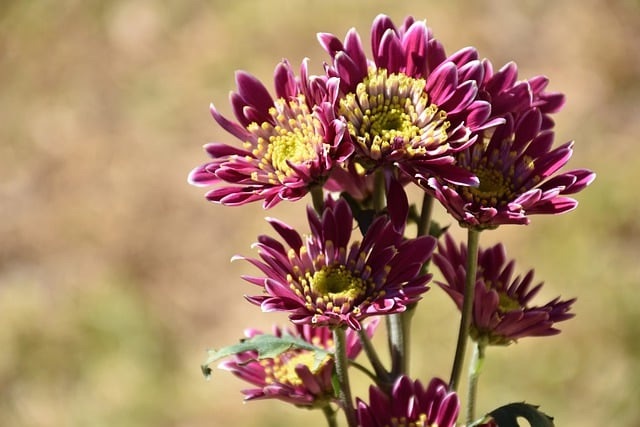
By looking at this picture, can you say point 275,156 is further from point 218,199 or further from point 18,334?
point 18,334

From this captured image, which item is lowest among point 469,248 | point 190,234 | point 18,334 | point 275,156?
point 469,248

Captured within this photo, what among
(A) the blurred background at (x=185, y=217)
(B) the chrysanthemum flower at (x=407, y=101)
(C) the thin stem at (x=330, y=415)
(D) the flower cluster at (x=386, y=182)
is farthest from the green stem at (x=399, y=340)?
(A) the blurred background at (x=185, y=217)

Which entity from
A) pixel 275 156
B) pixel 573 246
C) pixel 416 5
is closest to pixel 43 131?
pixel 416 5

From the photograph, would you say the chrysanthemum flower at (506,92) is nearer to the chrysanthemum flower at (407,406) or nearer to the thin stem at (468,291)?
the thin stem at (468,291)

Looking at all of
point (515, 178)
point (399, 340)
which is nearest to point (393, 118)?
point (515, 178)

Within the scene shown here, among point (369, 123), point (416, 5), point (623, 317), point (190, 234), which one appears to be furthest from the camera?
point (416, 5)

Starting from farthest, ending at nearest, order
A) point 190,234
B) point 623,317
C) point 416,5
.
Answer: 1. point 416,5
2. point 190,234
3. point 623,317

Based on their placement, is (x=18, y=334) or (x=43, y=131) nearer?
(x=18, y=334)
